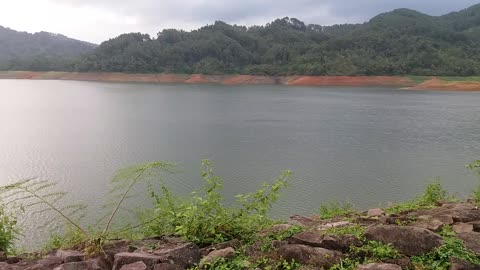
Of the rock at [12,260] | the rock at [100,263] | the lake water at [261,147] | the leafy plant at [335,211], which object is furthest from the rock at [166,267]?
the lake water at [261,147]

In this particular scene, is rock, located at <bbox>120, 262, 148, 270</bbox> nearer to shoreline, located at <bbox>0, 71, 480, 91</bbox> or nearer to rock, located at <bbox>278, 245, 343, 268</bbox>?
rock, located at <bbox>278, 245, 343, 268</bbox>

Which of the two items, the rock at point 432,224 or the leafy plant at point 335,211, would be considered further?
the leafy plant at point 335,211

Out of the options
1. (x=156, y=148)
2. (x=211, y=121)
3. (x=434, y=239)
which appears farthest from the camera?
(x=211, y=121)

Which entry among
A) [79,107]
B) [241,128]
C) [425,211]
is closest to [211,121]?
[241,128]

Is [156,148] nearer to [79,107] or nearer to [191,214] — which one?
[191,214]

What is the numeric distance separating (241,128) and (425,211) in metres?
15.1

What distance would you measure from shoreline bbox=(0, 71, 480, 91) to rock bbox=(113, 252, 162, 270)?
49733 mm

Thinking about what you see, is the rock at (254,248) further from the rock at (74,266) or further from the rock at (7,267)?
the rock at (7,267)

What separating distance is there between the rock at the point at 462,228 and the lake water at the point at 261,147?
434 centimetres

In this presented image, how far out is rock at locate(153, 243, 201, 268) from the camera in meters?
3.13

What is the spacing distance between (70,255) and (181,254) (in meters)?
0.91

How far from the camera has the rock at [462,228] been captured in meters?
3.46

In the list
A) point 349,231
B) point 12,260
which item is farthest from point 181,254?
point 12,260

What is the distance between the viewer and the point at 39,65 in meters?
72.7
